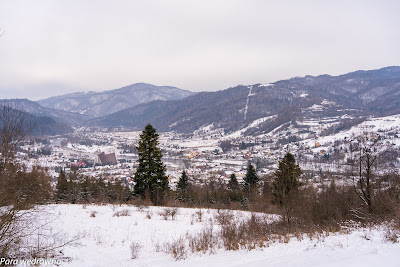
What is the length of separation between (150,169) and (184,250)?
473 inches

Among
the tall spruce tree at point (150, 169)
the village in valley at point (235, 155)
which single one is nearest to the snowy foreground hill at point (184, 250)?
the tall spruce tree at point (150, 169)

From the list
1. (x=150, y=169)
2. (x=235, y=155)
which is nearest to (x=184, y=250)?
(x=150, y=169)

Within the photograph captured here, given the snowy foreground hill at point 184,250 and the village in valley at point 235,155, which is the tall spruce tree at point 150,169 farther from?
the village in valley at point 235,155

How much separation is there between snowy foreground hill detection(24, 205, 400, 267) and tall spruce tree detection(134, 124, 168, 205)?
8763mm

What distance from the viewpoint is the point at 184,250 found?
5074 millimetres

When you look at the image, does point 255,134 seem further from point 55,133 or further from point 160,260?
point 160,260

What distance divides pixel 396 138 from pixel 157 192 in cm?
8713

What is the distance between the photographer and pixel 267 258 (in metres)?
4.12

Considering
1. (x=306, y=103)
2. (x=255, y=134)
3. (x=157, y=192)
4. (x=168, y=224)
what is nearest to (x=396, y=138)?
(x=255, y=134)

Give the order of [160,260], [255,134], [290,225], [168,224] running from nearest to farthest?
[160,260]
[290,225]
[168,224]
[255,134]

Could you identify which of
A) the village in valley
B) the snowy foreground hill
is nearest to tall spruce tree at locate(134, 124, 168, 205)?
the snowy foreground hill

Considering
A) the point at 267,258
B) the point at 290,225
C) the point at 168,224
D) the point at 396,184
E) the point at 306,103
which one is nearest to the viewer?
the point at 267,258

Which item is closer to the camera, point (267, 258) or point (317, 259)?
point (317, 259)

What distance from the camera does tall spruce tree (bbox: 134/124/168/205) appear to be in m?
16.6
